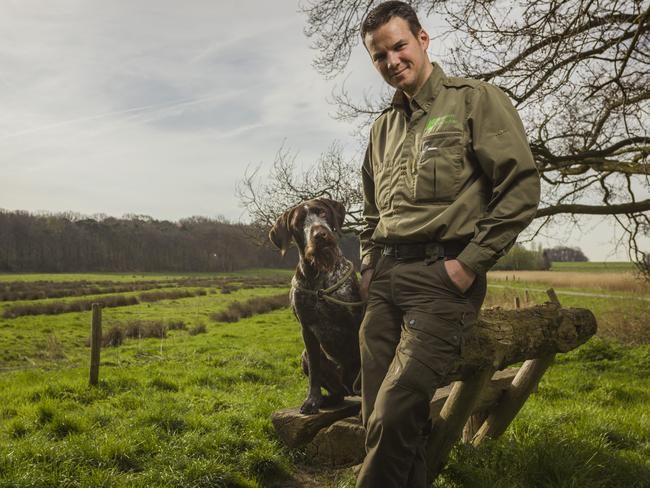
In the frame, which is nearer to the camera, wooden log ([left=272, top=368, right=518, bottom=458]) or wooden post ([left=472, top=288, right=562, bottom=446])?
wooden log ([left=272, top=368, right=518, bottom=458])

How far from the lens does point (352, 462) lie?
4.16m

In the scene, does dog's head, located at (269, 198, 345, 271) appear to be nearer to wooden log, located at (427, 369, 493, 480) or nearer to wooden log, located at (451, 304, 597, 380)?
wooden log, located at (451, 304, 597, 380)

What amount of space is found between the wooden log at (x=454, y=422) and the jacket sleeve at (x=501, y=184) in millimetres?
1326

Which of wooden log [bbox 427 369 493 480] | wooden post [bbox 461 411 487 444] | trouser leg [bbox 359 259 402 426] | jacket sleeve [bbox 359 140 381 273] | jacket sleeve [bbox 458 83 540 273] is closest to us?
jacket sleeve [bbox 458 83 540 273]

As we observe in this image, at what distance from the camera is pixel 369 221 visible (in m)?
3.16

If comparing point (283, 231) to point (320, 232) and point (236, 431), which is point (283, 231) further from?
point (236, 431)

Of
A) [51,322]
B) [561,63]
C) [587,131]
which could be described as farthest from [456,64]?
[51,322]

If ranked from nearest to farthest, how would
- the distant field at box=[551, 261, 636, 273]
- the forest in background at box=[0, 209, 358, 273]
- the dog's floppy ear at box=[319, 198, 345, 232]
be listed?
the dog's floppy ear at box=[319, 198, 345, 232]
the distant field at box=[551, 261, 636, 273]
the forest in background at box=[0, 209, 358, 273]

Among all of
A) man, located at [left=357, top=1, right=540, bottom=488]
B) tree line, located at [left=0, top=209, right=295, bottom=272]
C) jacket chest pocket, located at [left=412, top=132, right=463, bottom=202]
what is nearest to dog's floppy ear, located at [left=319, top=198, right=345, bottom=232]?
man, located at [left=357, top=1, right=540, bottom=488]

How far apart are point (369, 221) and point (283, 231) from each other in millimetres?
1059

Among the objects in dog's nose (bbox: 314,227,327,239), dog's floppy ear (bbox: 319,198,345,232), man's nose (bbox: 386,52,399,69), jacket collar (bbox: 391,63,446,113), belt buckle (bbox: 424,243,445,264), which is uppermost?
man's nose (bbox: 386,52,399,69)

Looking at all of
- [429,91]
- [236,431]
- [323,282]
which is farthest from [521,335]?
[236,431]

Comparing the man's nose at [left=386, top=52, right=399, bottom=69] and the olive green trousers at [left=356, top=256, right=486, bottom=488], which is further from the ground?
the man's nose at [left=386, top=52, right=399, bottom=69]

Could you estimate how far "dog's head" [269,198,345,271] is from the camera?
12.4ft
